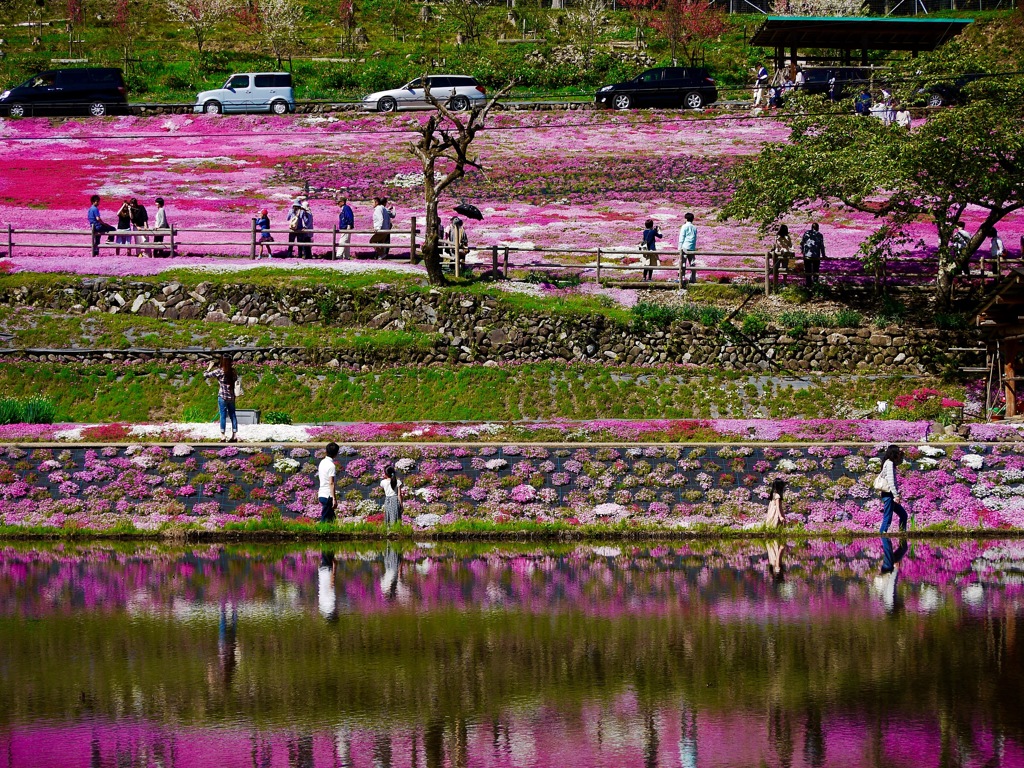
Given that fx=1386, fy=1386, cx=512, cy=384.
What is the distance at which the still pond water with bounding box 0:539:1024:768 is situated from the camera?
13.5 metres

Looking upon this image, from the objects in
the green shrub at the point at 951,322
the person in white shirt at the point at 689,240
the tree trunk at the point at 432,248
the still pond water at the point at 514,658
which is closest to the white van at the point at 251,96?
the tree trunk at the point at 432,248

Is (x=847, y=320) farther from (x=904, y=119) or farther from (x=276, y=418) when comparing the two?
(x=276, y=418)

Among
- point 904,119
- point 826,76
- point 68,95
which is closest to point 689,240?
point 904,119

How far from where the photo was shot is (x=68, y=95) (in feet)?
216

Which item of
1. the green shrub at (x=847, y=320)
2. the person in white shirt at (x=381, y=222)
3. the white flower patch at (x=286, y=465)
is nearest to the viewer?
the white flower patch at (x=286, y=465)

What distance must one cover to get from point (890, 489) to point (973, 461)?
3606mm

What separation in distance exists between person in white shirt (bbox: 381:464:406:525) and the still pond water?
55.1 inches

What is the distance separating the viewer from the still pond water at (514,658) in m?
13.5

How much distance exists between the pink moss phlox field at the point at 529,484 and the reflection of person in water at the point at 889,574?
1.42 meters

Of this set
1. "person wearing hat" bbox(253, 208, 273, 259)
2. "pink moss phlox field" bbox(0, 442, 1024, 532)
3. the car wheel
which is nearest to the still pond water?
"pink moss phlox field" bbox(0, 442, 1024, 532)

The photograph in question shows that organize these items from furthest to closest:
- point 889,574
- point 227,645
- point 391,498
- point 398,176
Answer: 1. point 398,176
2. point 391,498
3. point 889,574
4. point 227,645

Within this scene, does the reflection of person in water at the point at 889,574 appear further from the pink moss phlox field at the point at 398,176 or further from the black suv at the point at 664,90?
the black suv at the point at 664,90

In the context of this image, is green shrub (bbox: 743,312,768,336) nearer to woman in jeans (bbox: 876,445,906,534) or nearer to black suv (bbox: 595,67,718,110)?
woman in jeans (bbox: 876,445,906,534)

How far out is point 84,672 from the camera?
1577 centimetres
